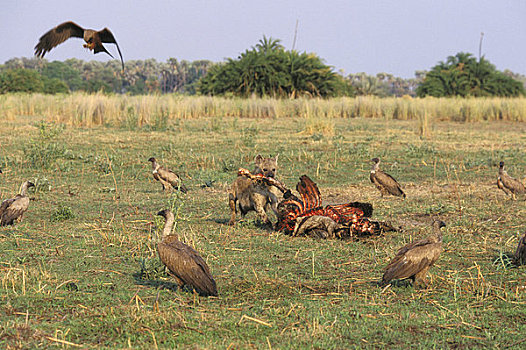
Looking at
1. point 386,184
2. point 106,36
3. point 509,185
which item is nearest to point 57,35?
point 106,36

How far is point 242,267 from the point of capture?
18.4 ft

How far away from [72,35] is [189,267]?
5.36 meters

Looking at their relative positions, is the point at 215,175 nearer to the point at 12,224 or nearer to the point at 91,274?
the point at 12,224

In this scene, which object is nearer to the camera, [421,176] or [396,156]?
[421,176]

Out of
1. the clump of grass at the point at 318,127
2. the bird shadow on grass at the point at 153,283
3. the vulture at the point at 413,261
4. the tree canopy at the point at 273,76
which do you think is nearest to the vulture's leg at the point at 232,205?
the bird shadow on grass at the point at 153,283

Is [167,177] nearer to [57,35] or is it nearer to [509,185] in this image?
[57,35]

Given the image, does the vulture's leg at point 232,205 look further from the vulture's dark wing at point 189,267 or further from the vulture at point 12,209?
the vulture's dark wing at point 189,267

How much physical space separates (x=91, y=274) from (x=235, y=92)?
2457cm

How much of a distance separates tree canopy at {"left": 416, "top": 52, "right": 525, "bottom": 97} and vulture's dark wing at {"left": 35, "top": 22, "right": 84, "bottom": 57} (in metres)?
29.2

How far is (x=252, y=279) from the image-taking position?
5.10 metres

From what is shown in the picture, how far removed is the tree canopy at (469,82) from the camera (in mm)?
34844

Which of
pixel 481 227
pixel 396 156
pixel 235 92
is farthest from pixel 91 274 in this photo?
pixel 235 92

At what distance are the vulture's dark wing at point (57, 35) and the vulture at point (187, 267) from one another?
15.9 feet

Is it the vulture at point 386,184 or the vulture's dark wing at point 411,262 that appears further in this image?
the vulture at point 386,184
